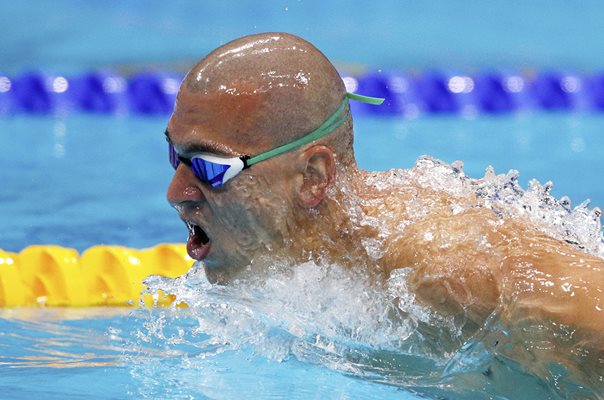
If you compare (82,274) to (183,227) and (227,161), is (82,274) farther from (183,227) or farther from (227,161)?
(227,161)

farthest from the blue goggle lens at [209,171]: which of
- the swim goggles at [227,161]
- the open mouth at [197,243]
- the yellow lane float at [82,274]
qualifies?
the yellow lane float at [82,274]

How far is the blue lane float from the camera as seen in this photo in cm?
704

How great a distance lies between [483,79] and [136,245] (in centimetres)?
369

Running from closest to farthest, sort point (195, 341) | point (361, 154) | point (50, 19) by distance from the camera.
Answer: point (195, 341) → point (361, 154) → point (50, 19)

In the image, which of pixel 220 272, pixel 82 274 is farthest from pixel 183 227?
pixel 220 272

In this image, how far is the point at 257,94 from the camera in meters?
2.09

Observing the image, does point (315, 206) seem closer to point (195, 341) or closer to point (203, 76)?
point (203, 76)

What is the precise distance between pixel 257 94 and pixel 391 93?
16.9 ft

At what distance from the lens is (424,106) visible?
716 cm

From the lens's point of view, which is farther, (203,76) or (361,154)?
(361,154)

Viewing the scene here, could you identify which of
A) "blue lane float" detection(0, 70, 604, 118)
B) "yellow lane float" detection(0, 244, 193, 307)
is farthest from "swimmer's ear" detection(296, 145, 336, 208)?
"blue lane float" detection(0, 70, 604, 118)

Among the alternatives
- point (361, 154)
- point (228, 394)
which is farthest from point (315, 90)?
point (361, 154)

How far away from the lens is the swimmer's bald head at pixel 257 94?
2092 millimetres

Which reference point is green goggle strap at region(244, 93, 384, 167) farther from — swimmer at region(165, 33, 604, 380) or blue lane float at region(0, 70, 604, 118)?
blue lane float at region(0, 70, 604, 118)
